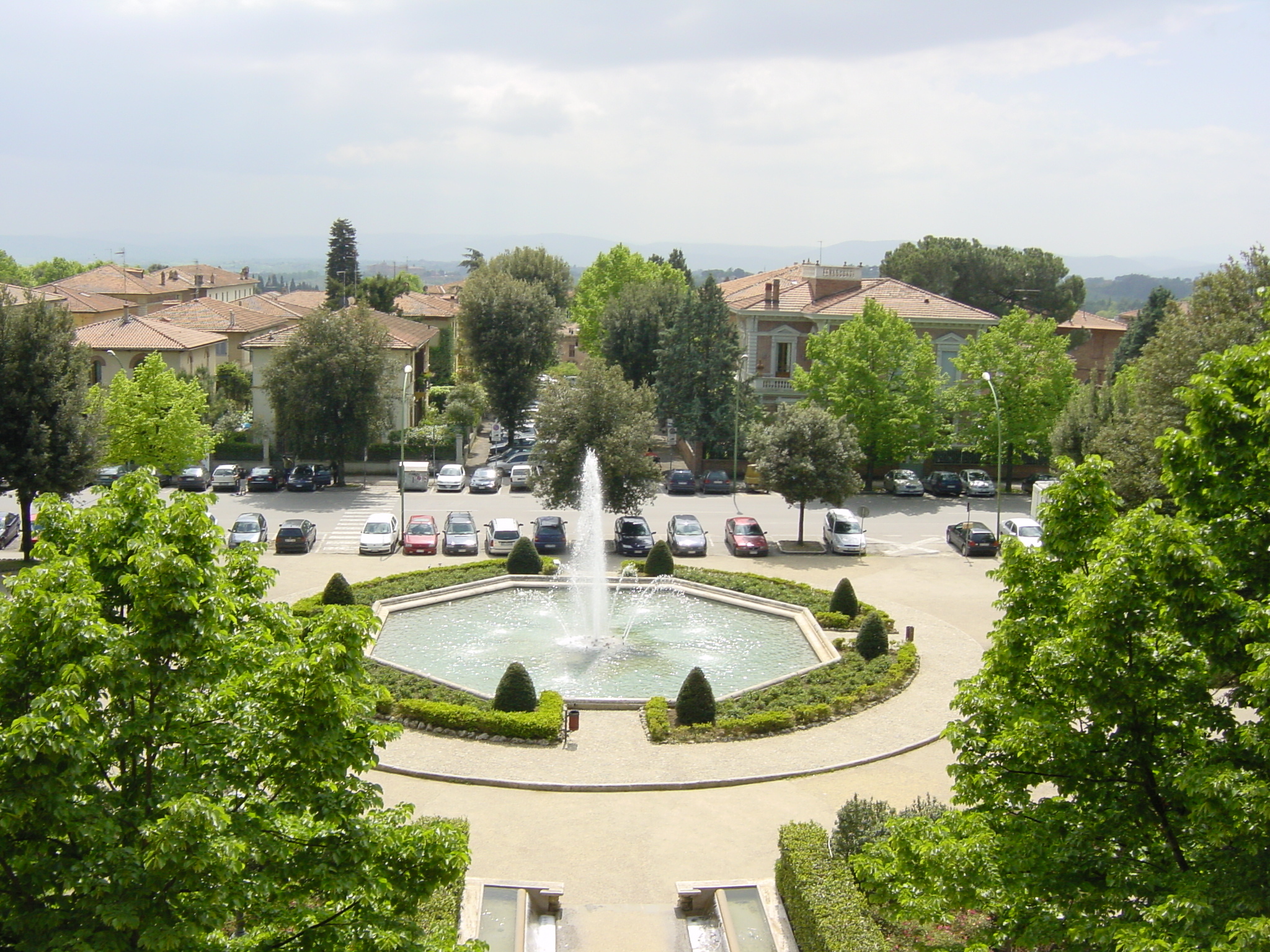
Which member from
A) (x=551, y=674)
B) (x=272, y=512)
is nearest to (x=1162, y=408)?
(x=551, y=674)

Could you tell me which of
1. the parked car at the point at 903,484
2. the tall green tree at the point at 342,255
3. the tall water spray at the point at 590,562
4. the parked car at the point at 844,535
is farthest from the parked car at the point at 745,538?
the tall green tree at the point at 342,255

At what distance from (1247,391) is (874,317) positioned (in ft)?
139

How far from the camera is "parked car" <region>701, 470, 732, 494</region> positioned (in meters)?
52.5

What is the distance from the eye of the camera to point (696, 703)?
73.4 feet

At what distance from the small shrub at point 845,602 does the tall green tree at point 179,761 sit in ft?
68.1

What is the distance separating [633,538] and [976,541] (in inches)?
483

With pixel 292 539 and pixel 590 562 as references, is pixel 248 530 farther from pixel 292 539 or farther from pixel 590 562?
pixel 590 562

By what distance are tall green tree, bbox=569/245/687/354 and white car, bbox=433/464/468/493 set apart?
31.0m

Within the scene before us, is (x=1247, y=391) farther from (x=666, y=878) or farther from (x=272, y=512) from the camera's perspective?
(x=272, y=512)

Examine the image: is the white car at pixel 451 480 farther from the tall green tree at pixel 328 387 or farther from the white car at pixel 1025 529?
the white car at pixel 1025 529

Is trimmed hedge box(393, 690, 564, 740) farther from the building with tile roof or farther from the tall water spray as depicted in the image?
the building with tile roof

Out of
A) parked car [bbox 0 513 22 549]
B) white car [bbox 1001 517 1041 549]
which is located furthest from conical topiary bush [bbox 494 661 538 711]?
parked car [bbox 0 513 22 549]

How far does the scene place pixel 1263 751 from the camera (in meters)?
9.25

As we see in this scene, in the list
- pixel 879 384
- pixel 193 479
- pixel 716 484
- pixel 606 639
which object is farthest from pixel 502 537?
pixel 879 384
